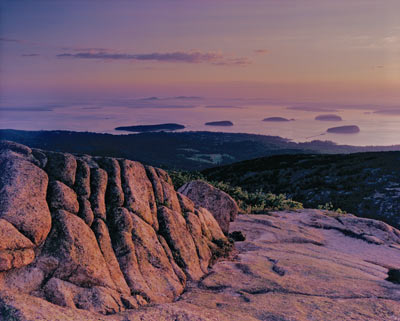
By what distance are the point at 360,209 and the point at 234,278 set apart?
32286mm

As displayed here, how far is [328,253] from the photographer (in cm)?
1412

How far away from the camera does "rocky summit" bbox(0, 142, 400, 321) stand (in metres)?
7.35

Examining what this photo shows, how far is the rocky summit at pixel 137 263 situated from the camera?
7.35m

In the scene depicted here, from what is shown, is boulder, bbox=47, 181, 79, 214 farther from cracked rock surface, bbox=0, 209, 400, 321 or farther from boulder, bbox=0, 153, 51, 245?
cracked rock surface, bbox=0, 209, 400, 321

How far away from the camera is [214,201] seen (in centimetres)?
1619

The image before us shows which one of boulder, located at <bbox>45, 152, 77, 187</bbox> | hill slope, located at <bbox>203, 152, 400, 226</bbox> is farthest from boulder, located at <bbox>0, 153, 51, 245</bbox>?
hill slope, located at <bbox>203, 152, 400, 226</bbox>

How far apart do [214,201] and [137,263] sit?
728 cm

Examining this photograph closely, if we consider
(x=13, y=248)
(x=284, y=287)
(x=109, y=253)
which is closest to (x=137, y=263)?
(x=109, y=253)

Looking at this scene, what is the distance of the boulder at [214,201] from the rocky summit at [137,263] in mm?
1736

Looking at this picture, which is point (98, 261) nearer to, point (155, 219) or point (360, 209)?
point (155, 219)

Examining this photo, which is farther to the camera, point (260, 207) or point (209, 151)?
point (209, 151)

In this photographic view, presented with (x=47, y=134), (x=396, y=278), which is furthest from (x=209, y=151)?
(x=396, y=278)

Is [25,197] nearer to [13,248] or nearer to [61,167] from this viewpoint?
[13,248]

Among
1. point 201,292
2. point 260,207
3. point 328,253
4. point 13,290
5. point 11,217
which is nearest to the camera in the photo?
point 13,290
